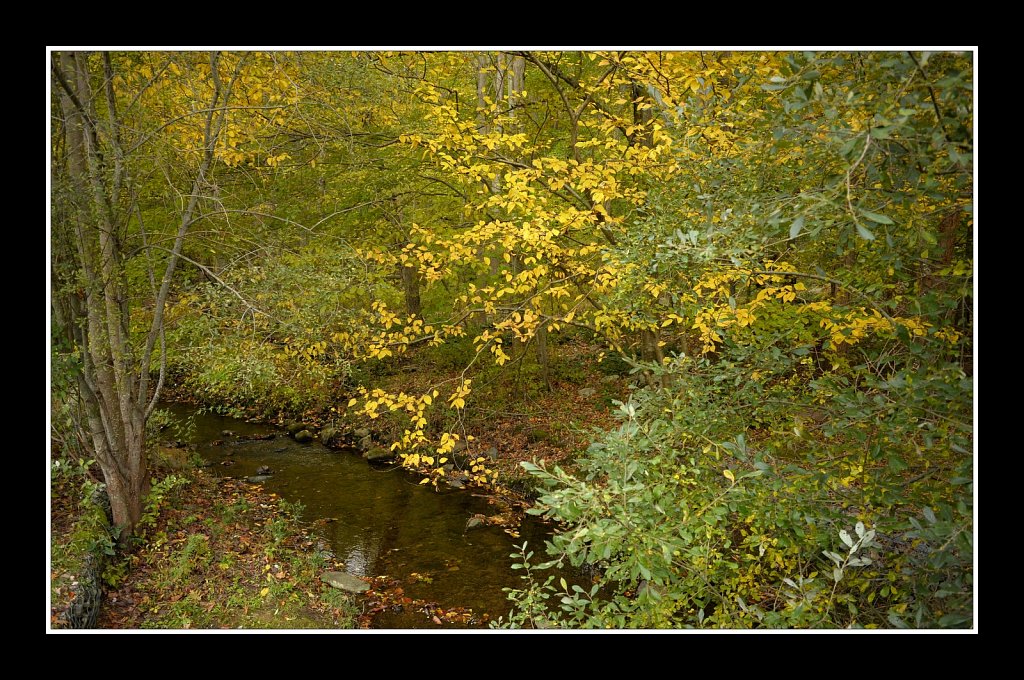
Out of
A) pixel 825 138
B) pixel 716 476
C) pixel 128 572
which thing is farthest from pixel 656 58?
pixel 128 572

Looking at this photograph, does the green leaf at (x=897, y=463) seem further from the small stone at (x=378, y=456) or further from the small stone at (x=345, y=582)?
the small stone at (x=378, y=456)

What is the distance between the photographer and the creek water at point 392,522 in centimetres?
574

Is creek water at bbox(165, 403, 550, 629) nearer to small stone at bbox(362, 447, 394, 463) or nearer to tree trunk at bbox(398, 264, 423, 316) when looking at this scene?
small stone at bbox(362, 447, 394, 463)

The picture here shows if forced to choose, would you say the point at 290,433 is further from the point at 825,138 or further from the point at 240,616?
the point at 825,138

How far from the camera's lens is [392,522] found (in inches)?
276

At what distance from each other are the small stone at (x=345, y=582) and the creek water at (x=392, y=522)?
177 mm

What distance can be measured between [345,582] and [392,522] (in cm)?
133

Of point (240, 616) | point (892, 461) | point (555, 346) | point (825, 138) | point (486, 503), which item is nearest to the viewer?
point (825, 138)

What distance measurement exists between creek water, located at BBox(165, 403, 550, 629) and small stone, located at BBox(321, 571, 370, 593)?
0.58 feet

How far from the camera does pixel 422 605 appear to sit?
5.46m

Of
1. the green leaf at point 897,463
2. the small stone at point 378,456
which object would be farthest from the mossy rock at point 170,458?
the green leaf at point 897,463

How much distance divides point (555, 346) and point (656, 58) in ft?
21.4

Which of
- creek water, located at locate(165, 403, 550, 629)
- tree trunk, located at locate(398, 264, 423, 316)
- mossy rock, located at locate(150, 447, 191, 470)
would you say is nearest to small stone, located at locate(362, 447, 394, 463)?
creek water, located at locate(165, 403, 550, 629)

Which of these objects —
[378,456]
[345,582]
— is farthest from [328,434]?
[345,582]
